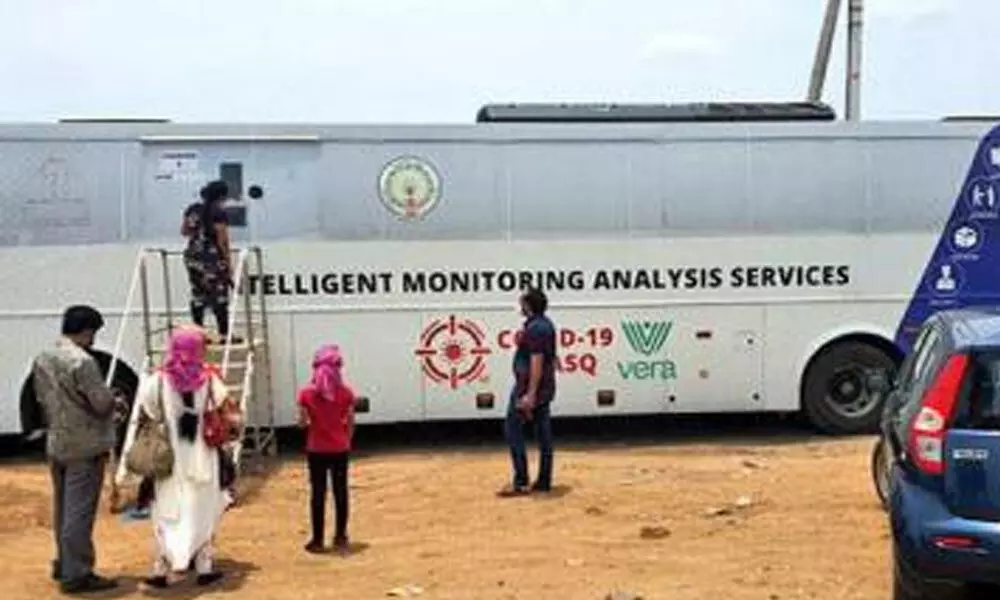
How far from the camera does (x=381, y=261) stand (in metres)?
13.6

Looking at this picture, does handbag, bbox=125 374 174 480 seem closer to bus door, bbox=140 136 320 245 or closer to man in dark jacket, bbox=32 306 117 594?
man in dark jacket, bbox=32 306 117 594

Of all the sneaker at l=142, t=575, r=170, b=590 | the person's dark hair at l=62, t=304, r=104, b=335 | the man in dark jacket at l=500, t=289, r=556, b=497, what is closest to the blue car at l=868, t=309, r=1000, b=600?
the sneaker at l=142, t=575, r=170, b=590

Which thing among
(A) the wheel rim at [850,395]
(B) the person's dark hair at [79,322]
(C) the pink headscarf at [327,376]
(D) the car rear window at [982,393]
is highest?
(B) the person's dark hair at [79,322]

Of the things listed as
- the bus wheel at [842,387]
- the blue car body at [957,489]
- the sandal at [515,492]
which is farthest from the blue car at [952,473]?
the bus wheel at [842,387]

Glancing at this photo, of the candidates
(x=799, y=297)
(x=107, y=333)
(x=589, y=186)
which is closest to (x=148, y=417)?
(x=107, y=333)

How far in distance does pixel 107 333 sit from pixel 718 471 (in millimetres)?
5539

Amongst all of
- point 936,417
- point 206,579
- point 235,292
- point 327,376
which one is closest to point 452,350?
point 235,292

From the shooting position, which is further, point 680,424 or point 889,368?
point 680,424

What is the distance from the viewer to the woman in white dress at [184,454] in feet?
27.2

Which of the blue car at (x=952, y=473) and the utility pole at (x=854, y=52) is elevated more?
the utility pole at (x=854, y=52)

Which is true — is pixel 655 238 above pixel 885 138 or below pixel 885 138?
below

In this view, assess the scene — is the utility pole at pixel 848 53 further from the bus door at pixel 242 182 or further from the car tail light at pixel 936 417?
the car tail light at pixel 936 417

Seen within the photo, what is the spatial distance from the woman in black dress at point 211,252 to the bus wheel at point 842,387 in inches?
218

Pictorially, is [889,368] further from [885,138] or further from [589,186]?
[589,186]
